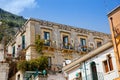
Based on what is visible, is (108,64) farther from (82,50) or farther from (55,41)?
(82,50)

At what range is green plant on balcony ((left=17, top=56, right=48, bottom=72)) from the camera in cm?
3250

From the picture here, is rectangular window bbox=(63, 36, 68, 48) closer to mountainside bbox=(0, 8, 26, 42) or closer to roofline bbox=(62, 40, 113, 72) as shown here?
roofline bbox=(62, 40, 113, 72)

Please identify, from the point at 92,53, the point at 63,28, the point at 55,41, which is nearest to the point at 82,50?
the point at 63,28

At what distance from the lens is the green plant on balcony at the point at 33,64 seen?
32.5 meters

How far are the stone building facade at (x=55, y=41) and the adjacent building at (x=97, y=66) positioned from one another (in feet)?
32.1

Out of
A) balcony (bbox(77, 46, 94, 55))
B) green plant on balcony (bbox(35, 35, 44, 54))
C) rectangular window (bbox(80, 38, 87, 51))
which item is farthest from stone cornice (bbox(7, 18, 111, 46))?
green plant on balcony (bbox(35, 35, 44, 54))

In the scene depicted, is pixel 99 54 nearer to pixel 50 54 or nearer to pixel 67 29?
pixel 50 54

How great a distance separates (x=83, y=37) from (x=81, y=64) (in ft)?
52.7

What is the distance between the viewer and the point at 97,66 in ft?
78.3

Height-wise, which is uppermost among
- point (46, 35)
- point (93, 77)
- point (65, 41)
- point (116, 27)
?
point (46, 35)

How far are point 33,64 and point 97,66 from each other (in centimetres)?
1160

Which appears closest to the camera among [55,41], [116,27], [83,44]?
[116,27]

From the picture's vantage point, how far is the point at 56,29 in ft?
129

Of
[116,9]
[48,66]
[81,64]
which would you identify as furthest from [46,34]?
[116,9]
